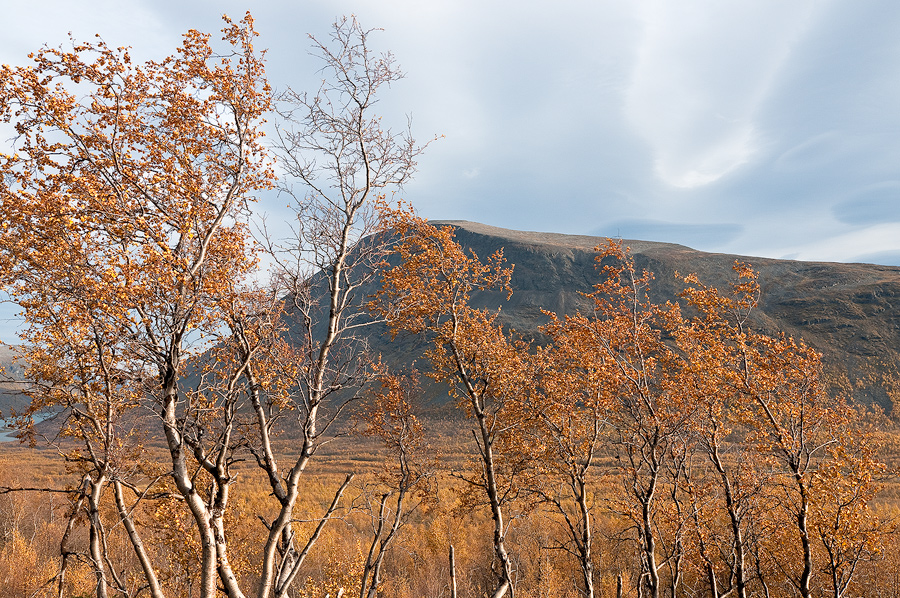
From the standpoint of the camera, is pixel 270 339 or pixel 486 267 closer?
pixel 270 339

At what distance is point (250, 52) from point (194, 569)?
15.9 metres

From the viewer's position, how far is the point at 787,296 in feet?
335

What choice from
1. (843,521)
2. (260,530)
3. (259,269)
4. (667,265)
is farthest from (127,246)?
(667,265)

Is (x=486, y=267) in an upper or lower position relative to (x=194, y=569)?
upper

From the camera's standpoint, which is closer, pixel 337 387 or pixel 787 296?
pixel 337 387

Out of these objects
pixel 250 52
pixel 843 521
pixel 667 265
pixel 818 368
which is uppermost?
pixel 667 265

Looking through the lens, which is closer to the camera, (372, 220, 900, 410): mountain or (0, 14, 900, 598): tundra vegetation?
(0, 14, 900, 598): tundra vegetation

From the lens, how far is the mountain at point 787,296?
257 feet

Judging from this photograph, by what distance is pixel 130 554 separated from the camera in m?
26.2

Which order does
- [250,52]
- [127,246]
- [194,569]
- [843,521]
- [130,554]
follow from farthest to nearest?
[130,554]
[194,569]
[843,521]
[250,52]
[127,246]

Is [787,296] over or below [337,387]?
over

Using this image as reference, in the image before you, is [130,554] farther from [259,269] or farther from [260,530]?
[259,269]

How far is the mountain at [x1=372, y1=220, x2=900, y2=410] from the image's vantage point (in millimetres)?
78188

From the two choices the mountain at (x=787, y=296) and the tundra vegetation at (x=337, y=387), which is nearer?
the tundra vegetation at (x=337, y=387)
